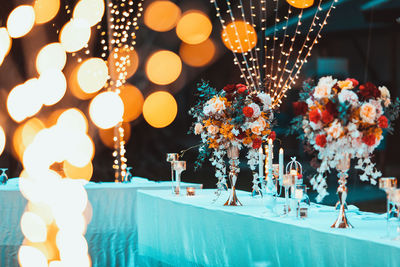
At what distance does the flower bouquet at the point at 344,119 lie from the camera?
2.63m

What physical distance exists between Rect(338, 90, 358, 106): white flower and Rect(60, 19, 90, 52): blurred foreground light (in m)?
6.77

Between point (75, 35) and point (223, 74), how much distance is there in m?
3.06

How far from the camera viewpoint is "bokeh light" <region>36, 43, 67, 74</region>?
8.89 metres

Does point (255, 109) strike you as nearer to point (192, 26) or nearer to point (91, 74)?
point (91, 74)

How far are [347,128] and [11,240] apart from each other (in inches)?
163

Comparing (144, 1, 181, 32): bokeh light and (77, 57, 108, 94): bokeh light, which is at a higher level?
(144, 1, 181, 32): bokeh light

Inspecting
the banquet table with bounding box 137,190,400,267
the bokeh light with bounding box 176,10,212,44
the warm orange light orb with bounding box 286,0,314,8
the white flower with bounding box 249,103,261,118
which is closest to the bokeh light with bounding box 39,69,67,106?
the bokeh light with bounding box 176,10,212,44

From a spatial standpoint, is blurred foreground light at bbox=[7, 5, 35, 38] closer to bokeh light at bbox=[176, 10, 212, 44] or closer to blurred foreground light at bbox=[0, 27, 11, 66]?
blurred foreground light at bbox=[0, 27, 11, 66]

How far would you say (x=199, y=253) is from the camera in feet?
13.1

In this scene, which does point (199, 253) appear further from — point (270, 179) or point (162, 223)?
point (270, 179)

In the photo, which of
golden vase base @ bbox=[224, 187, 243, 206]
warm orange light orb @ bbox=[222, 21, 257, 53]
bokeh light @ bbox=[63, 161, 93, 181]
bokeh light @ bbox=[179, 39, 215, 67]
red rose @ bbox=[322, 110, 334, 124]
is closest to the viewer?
red rose @ bbox=[322, 110, 334, 124]

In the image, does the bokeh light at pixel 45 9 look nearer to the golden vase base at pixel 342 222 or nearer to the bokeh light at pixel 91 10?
the bokeh light at pixel 91 10

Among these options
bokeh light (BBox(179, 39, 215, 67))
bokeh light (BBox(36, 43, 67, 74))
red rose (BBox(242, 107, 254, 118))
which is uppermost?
bokeh light (BBox(179, 39, 215, 67))

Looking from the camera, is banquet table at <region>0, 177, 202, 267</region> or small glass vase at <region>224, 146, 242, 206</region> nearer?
small glass vase at <region>224, 146, 242, 206</region>
